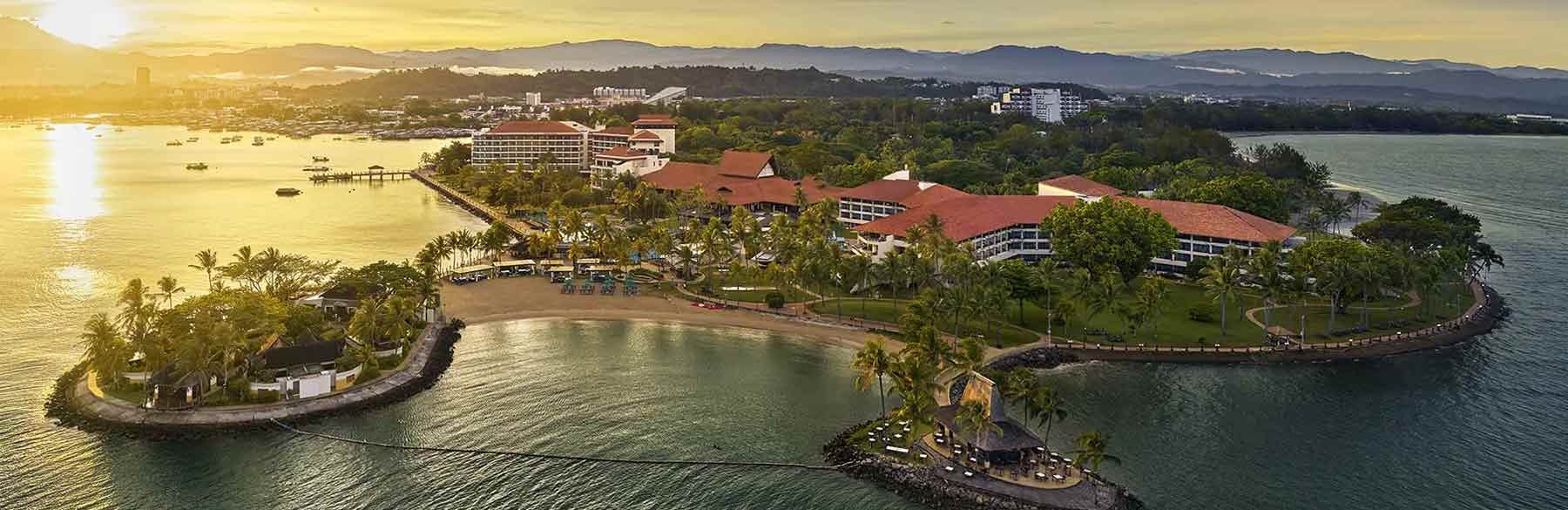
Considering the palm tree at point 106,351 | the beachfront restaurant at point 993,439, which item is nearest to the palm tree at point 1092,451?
the beachfront restaurant at point 993,439

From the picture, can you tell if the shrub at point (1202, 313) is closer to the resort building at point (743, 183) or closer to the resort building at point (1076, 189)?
the resort building at point (1076, 189)

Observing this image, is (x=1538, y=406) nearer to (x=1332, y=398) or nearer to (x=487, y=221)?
(x=1332, y=398)

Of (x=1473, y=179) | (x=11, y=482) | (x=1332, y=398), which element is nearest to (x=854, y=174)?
(x=1332, y=398)

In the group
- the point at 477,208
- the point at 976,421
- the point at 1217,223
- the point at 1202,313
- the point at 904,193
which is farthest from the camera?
the point at 477,208

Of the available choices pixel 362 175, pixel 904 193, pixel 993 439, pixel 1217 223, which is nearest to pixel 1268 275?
pixel 1217 223

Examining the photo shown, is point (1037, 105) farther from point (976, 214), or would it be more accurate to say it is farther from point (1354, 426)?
point (1354, 426)

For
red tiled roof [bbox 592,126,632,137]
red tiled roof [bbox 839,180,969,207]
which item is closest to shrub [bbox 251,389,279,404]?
red tiled roof [bbox 839,180,969,207]

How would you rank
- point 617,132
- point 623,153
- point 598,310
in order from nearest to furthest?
point 598,310 < point 623,153 < point 617,132
